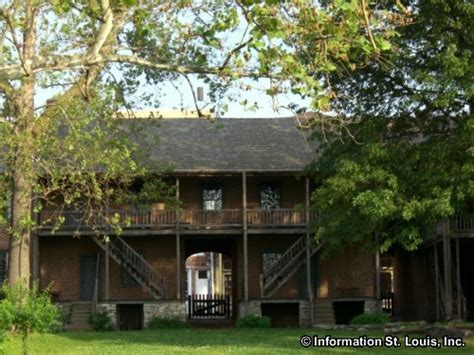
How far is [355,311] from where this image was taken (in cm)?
3619

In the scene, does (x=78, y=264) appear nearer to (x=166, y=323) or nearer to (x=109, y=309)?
(x=109, y=309)

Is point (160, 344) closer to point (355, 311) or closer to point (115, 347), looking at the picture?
point (115, 347)

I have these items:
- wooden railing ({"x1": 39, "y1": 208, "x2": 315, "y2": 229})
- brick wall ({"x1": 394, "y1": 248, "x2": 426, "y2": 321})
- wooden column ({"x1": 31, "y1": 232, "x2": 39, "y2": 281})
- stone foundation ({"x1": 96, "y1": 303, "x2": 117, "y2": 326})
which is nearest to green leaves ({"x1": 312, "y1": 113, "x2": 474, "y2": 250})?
wooden railing ({"x1": 39, "y1": 208, "x2": 315, "y2": 229})

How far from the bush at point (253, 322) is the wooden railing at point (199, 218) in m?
3.82

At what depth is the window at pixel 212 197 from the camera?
3638 centimetres

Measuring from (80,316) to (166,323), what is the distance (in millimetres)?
3621

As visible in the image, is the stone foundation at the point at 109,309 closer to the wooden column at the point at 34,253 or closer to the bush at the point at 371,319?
the wooden column at the point at 34,253

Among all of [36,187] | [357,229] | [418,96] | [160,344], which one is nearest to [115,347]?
[160,344]

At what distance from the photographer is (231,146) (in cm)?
3641

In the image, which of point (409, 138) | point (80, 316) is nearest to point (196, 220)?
point (80, 316)

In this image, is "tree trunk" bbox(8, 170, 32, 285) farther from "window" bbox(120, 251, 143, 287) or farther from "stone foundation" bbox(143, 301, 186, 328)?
"window" bbox(120, 251, 143, 287)

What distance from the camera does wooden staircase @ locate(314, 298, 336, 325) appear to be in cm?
3353

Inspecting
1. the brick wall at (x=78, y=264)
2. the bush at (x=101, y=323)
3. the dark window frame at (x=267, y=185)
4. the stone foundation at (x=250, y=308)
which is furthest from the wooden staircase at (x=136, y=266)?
the dark window frame at (x=267, y=185)

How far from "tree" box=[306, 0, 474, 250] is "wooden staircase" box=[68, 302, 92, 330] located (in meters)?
14.6
